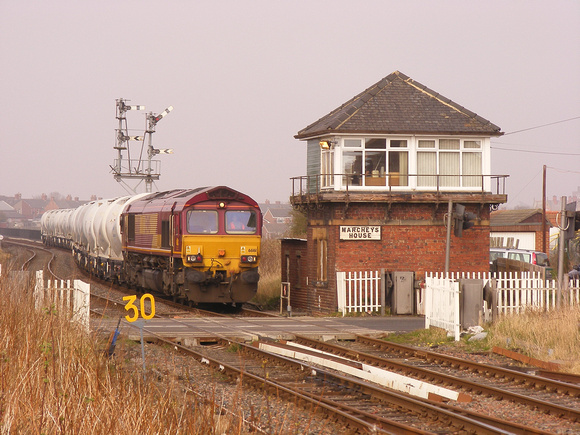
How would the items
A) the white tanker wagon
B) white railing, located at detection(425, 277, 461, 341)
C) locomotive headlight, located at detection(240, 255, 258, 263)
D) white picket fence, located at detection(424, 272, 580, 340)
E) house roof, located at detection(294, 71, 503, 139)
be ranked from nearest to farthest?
1. white railing, located at detection(425, 277, 461, 341)
2. white picket fence, located at detection(424, 272, 580, 340)
3. locomotive headlight, located at detection(240, 255, 258, 263)
4. house roof, located at detection(294, 71, 503, 139)
5. the white tanker wagon

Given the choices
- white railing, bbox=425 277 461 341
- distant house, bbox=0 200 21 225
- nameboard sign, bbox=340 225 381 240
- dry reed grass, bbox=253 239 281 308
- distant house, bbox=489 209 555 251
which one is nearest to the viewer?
white railing, bbox=425 277 461 341

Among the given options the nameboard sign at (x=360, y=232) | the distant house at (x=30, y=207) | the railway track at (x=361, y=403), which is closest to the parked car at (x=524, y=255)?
the nameboard sign at (x=360, y=232)

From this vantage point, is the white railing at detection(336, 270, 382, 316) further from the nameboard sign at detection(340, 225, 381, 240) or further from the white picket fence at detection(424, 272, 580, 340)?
the white picket fence at detection(424, 272, 580, 340)

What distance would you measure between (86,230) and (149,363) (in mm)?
25216

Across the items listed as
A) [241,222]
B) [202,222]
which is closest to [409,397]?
[202,222]

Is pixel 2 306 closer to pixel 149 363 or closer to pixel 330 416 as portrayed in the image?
pixel 149 363

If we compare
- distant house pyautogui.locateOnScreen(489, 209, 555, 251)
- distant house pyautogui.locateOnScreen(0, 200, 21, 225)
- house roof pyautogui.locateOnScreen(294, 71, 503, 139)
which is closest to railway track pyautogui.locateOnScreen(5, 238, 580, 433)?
house roof pyautogui.locateOnScreen(294, 71, 503, 139)

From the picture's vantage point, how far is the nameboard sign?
75.5 feet

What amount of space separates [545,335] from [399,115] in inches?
448

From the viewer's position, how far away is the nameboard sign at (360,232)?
2302 centimetres

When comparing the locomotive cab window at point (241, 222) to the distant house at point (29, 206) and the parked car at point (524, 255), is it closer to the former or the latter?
the parked car at point (524, 255)

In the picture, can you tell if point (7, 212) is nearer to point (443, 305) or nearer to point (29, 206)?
point (29, 206)

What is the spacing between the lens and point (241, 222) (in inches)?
866

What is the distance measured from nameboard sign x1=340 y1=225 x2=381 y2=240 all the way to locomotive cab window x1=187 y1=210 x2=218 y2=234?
3.87 metres
